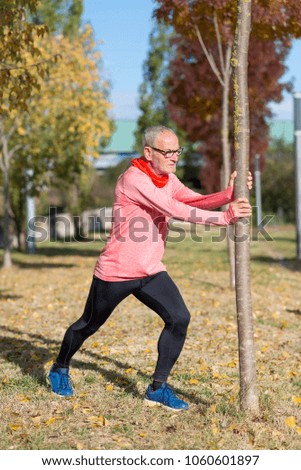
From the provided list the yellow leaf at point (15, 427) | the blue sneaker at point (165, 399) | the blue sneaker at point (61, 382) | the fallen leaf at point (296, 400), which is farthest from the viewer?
the blue sneaker at point (61, 382)

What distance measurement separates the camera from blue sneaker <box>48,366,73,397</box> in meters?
5.81

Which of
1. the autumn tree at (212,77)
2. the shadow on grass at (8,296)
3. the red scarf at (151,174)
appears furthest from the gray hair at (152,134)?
A: the shadow on grass at (8,296)

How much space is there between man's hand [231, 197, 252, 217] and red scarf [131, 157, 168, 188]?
53 centimetres

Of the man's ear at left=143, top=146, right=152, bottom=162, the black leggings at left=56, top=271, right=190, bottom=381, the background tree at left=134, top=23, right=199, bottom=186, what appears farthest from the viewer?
the background tree at left=134, top=23, right=199, bottom=186

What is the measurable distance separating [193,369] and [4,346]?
249cm

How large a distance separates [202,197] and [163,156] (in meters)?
0.38

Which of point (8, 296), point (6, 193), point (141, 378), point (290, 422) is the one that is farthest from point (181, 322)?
point (6, 193)

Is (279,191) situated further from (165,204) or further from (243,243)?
(165,204)

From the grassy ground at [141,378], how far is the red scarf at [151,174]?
160cm

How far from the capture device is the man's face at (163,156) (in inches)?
199

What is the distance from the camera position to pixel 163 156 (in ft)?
16.6

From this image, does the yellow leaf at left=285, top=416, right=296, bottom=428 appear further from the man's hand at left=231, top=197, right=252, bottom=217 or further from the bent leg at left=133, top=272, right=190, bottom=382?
the man's hand at left=231, top=197, right=252, bottom=217

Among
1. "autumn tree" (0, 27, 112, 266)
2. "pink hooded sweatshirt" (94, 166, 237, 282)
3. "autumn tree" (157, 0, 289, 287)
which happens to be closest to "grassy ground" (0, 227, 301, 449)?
"pink hooded sweatshirt" (94, 166, 237, 282)

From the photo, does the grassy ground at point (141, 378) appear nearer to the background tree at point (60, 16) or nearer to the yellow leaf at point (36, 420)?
the yellow leaf at point (36, 420)
